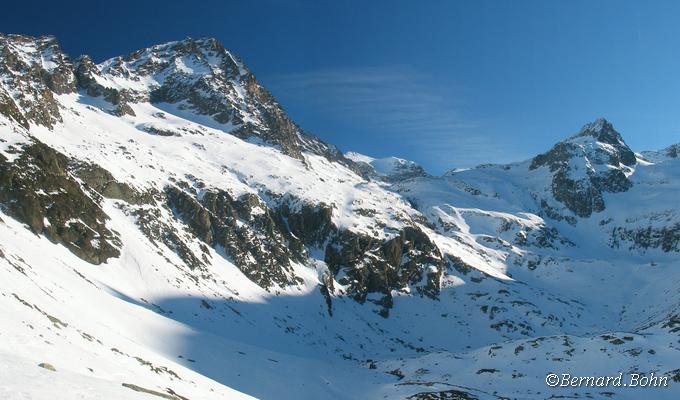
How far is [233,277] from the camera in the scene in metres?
89.0

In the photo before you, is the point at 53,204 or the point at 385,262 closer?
the point at 53,204

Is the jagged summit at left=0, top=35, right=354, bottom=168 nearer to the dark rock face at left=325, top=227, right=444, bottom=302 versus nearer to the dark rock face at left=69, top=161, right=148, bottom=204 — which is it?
the dark rock face at left=69, top=161, right=148, bottom=204

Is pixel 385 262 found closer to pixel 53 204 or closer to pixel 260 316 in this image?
pixel 260 316

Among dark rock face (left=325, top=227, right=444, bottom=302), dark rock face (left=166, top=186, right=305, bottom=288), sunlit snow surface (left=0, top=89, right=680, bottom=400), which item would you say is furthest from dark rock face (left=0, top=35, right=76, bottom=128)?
dark rock face (left=325, top=227, right=444, bottom=302)

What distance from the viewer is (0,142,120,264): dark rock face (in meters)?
56.7

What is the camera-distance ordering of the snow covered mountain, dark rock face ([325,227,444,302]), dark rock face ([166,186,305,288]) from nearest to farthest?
the snow covered mountain
dark rock face ([166,186,305,288])
dark rock face ([325,227,444,302])

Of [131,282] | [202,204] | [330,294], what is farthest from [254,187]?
[131,282]

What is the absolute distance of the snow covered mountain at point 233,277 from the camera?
35.9 m

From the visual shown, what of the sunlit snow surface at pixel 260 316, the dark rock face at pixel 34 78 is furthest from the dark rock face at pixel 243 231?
the dark rock face at pixel 34 78

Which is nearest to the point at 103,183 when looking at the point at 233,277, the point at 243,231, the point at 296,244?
the point at 233,277

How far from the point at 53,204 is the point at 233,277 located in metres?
33.9

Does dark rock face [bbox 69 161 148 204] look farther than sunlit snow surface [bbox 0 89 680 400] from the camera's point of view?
Yes

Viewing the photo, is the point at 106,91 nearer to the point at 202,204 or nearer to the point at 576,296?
the point at 202,204

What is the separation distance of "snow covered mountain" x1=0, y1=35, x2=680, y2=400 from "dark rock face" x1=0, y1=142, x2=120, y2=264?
0.79 ft
